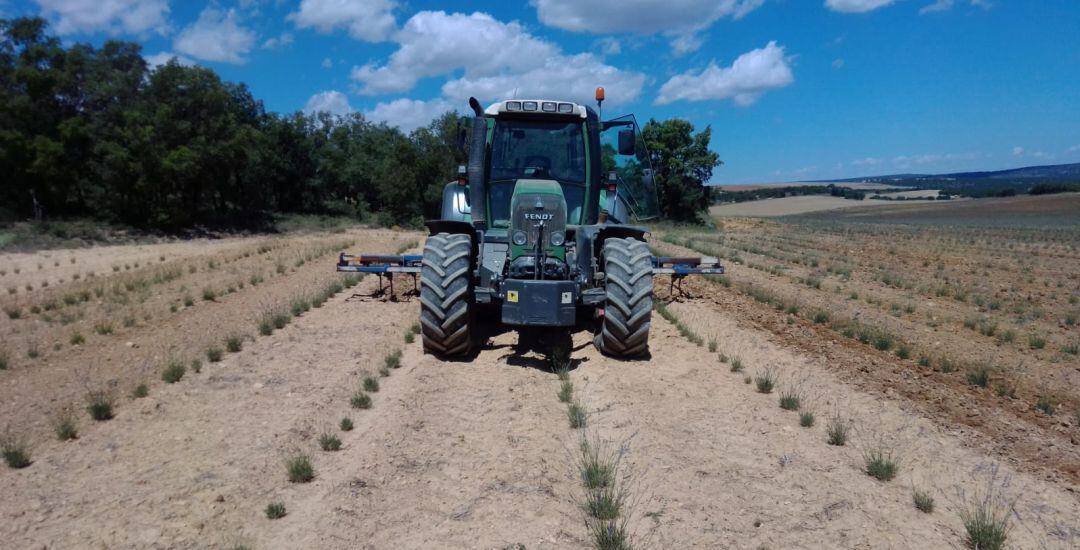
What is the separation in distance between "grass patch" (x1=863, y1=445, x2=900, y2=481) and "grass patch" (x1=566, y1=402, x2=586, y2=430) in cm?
225

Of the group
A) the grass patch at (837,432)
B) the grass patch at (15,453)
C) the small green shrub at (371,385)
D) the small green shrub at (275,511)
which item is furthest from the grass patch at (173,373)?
the grass patch at (837,432)

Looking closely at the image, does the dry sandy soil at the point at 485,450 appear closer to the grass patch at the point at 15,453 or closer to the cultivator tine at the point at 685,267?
the grass patch at the point at 15,453

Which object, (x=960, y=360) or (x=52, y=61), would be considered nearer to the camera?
(x=960, y=360)

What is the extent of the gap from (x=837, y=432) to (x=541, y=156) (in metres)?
5.28

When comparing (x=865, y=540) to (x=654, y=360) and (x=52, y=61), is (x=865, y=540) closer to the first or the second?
(x=654, y=360)

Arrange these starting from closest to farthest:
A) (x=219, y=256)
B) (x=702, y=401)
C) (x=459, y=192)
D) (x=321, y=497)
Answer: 1. (x=321, y=497)
2. (x=702, y=401)
3. (x=459, y=192)
4. (x=219, y=256)

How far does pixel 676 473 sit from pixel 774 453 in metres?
0.95

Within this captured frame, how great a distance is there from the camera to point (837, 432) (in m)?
5.73

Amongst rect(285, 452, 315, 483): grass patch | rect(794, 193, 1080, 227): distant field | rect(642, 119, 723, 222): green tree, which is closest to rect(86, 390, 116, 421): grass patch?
rect(285, 452, 315, 483): grass patch

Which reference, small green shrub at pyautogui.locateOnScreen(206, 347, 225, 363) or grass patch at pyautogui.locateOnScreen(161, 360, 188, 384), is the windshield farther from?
grass patch at pyautogui.locateOnScreen(161, 360, 188, 384)

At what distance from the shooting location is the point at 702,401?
6.75 meters

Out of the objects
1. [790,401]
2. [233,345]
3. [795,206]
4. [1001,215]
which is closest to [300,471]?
[233,345]

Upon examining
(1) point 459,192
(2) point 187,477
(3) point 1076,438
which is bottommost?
(3) point 1076,438

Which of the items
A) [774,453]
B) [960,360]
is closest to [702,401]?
[774,453]
